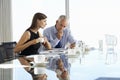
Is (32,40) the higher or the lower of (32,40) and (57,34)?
the lower

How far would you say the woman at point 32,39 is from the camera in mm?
3983

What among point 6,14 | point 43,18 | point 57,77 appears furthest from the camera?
point 6,14

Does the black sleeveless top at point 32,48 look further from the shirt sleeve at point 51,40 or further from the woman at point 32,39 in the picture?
the shirt sleeve at point 51,40

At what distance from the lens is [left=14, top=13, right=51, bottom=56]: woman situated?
13.1 ft

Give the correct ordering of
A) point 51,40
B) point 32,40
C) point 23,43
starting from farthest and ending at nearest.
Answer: point 51,40, point 32,40, point 23,43

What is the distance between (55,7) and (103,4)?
1150 mm

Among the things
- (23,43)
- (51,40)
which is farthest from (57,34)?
(23,43)

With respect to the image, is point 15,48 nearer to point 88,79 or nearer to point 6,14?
point 88,79

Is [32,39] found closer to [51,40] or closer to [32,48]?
[32,48]

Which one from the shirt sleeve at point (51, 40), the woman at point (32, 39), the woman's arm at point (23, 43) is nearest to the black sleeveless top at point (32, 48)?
the woman at point (32, 39)

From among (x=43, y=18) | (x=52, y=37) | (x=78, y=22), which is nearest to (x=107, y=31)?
(x=78, y=22)

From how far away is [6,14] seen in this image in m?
6.52

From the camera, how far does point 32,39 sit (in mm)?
4176

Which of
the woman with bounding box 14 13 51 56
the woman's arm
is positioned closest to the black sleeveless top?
the woman with bounding box 14 13 51 56
